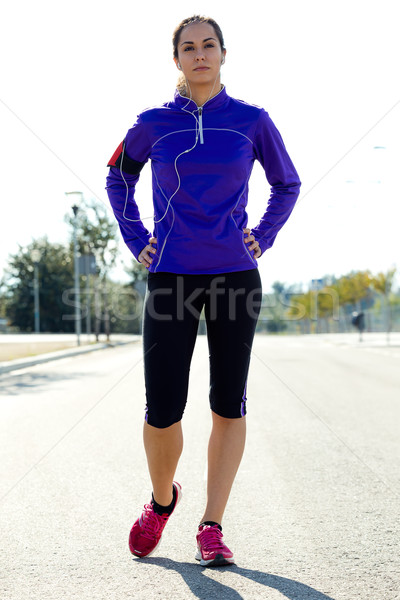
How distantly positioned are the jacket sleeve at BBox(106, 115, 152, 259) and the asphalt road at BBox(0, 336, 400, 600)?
4.05 ft

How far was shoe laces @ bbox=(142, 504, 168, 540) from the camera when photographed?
2928 mm

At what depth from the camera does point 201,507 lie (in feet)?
12.4

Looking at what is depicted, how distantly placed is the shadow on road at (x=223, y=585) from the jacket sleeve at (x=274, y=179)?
123 centimetres

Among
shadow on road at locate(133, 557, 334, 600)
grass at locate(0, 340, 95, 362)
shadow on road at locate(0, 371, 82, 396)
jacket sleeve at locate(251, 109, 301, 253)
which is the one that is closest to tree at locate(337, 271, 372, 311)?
grass at locate(0, 340, 95, 362)

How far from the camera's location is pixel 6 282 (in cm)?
6556

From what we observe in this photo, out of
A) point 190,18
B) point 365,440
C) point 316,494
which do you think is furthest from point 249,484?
point 190,18

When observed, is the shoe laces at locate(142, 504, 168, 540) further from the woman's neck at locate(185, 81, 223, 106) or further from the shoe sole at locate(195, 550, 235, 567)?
the woman's neck at locate(185, 81, 223, 106)

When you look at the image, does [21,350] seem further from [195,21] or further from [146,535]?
[195,21]

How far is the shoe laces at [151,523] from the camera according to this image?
2.93m

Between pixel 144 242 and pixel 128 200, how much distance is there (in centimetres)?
22

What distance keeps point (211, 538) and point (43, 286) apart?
62900 millimetres

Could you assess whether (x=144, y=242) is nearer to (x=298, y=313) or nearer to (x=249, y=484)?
(x=249, y=484)

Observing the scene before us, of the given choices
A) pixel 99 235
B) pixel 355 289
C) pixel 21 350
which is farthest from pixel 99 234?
pixel 355 289

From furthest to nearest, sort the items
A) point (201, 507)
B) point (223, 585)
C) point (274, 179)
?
point (201, 507) < point (274, 179) < point (223, 585)
